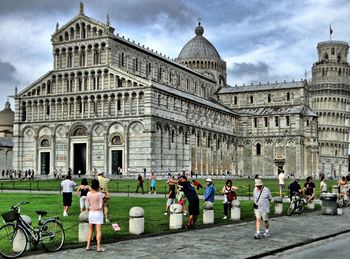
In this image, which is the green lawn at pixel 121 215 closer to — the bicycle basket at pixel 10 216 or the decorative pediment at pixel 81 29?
the bicycle basket at pixel 10 216

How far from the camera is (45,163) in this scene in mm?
71812

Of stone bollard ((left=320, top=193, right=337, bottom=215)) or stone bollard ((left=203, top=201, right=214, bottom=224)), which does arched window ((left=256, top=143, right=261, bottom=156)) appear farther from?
stone bollard ((left=203, top=201, right=214, bottom=224))

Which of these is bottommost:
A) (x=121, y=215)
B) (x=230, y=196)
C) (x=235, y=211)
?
(x=121, y=215)

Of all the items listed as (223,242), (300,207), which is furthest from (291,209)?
(223,242)

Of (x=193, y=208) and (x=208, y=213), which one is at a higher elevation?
(x=193, y=208)

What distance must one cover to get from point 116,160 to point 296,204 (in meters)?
42.6

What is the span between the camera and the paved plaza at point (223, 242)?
14.3m

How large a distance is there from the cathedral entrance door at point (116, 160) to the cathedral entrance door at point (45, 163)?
418 inches

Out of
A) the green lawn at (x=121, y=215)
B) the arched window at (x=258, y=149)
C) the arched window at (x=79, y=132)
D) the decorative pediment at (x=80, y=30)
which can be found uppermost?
the decorative pediment at (x=80, y=30)

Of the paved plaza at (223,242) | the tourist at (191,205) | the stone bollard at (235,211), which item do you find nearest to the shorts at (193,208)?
the tourist at (191,205)

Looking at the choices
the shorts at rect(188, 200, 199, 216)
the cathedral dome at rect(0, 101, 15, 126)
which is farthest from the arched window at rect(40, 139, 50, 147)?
the shorts at rect(188, 200, 199, 216)

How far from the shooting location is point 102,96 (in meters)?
67.2

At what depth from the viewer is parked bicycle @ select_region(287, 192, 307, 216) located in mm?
25777

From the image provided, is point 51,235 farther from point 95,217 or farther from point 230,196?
point 230,196
